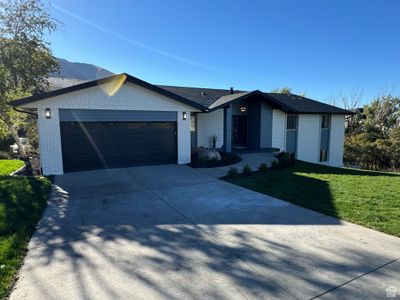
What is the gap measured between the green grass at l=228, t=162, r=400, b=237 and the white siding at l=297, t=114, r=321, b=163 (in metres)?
8.44

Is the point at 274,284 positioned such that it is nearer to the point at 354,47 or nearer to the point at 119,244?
the point at 119,244

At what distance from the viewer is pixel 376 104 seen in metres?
30.2

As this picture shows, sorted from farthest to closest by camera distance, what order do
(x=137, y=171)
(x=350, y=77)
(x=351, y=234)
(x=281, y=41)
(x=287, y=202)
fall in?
(x=350, y=77) < (x=281, y=41) < (x=137, y=171) < (x=287, y=202) < (x=351, y=234)

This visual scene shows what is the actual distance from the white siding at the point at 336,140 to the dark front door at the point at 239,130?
295 inches

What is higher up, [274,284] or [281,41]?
[281,41]

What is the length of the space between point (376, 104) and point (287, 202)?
31.1m

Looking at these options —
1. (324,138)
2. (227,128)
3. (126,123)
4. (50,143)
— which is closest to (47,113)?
(50,143)

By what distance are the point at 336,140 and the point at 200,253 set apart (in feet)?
64.2

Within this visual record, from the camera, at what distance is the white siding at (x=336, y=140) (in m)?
19.7

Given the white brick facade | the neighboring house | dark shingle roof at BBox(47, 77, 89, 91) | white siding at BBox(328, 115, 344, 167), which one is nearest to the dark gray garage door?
the neighboring house

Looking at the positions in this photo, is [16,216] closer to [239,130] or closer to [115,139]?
[115,139]

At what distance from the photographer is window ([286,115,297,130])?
57.7 feet

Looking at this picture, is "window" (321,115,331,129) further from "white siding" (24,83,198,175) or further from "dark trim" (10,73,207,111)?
"white siding" (24,83,198,175)

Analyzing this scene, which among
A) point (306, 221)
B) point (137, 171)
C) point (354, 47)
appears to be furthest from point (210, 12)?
point (354, 47)
